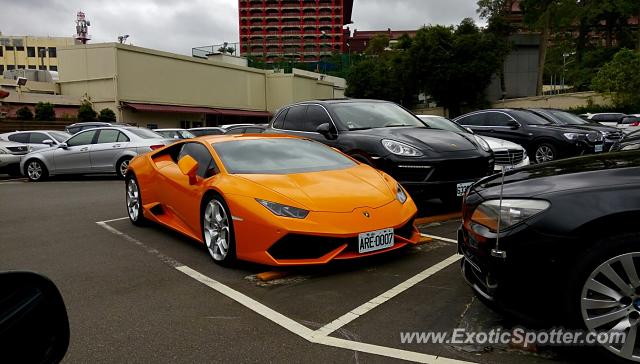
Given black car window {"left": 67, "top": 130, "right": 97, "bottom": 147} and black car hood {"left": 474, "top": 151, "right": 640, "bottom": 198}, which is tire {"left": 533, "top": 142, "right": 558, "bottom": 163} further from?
black car window {"left": 67, "top": 130, "right": 97, "bottom": 147}

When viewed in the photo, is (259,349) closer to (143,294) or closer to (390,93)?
(143,294)

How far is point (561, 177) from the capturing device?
3.14 m

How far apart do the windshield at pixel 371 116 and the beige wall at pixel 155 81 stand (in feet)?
95.3

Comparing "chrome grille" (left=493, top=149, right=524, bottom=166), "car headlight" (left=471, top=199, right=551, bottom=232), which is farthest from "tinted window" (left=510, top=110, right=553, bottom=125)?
"car headlight" (left=471, top=199, right=551, bottom=232)

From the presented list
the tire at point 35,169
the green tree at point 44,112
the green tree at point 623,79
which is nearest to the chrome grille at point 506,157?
the tire at point 35,169

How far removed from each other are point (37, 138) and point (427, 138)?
13.8m

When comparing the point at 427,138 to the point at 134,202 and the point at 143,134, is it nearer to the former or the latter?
the point at 134,202

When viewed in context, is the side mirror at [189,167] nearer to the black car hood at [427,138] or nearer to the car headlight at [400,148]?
the car headlight at [400,148]

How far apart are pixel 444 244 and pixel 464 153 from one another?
1583 millimetres

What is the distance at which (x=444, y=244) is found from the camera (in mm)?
5410

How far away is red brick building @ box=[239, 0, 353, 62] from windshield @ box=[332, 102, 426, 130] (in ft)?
363

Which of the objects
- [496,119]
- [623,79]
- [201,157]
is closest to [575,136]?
[496,119]

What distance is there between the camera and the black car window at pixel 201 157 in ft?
17.4

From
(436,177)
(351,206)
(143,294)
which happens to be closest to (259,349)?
(143,294)
